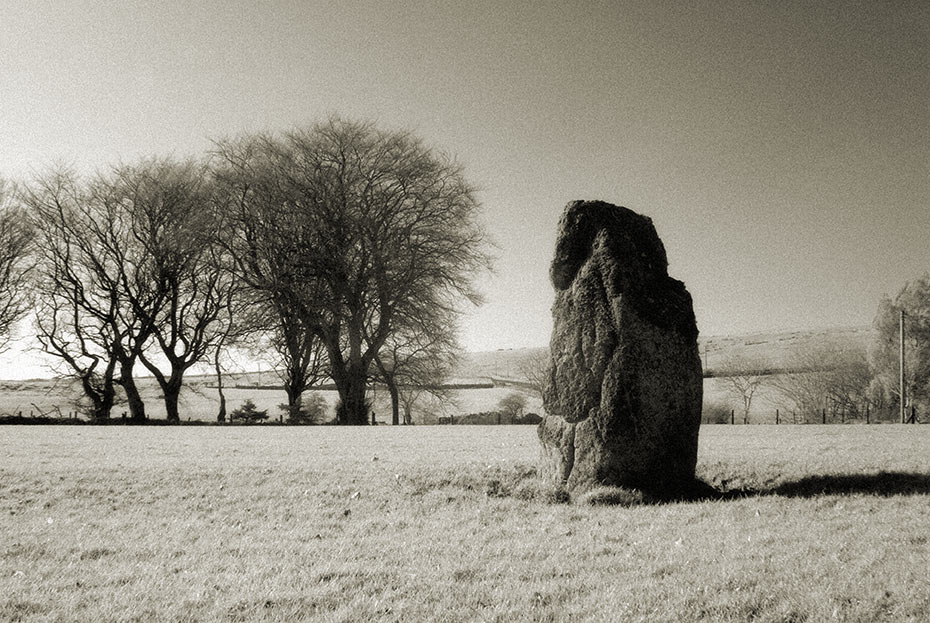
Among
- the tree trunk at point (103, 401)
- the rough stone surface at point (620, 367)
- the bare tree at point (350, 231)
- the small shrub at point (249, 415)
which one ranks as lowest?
the small shrub at point (249, 415)

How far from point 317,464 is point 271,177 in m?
21.4

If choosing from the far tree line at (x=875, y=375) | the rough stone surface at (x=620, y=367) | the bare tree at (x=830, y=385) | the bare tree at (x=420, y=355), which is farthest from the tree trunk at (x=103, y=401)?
the bare tree at (x=830, y=385)

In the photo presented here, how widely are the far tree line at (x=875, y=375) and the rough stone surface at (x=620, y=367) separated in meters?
33.9

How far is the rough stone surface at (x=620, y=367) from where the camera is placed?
805 centimetres

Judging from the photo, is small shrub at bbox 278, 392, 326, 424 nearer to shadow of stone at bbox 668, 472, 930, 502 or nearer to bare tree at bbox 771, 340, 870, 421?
shadow of stone at bbox 668, 472, 930, 502

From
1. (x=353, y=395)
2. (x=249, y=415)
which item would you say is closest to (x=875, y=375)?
(x=353, y=395)

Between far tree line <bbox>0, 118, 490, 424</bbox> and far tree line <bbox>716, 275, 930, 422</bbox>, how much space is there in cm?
2292

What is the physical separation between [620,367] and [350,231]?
77.1 ft

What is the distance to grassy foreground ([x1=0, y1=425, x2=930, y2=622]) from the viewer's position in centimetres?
420

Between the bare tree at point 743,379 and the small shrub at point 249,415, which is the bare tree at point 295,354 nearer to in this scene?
the small shrub at point 249,415

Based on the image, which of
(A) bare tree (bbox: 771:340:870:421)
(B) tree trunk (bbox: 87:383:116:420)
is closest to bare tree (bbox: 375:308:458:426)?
(B) tree trunk (bbox: 87:383:116:420)

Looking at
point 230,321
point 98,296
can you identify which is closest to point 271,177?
point 230,321

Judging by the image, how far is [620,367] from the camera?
8086mm

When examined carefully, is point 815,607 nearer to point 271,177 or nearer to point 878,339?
point 271,177
